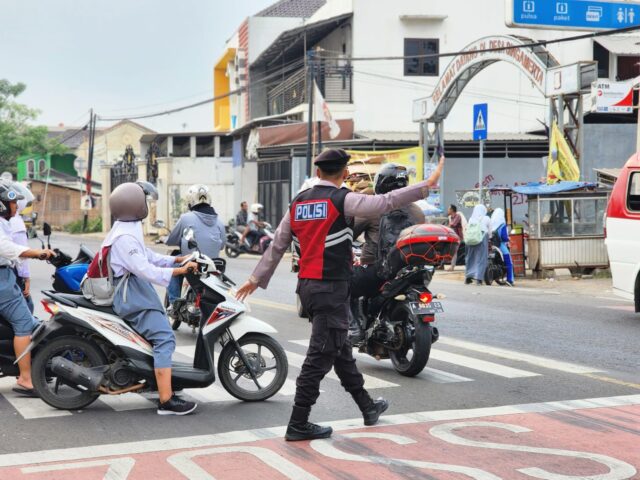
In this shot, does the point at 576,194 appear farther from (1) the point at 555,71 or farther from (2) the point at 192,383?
(2) the point at 192,383

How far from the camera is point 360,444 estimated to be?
6.44 metres

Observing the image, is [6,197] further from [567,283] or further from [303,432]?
[567,283]

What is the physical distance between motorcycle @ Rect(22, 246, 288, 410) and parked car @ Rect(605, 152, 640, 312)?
679 centimetres

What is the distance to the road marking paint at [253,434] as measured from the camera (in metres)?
6.22

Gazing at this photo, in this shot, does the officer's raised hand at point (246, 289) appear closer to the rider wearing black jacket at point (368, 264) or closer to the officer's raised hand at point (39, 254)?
the officer's raised hand at point (39, 254)

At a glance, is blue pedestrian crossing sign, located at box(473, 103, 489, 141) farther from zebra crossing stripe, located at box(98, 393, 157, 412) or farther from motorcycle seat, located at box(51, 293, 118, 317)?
motorcycle seat, located at box(51, 293, 118, 317)

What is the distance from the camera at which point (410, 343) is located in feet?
29.3

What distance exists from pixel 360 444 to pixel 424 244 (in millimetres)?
2446

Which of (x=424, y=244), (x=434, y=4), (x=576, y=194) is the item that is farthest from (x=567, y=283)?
(x=434, y=4)

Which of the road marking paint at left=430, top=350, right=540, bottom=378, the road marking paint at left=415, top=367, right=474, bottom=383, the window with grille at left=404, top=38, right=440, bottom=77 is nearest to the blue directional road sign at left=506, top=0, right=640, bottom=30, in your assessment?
the road marking paint at left=430, top=350, right=540, bottom=378

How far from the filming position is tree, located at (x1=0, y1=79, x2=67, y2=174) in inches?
3292

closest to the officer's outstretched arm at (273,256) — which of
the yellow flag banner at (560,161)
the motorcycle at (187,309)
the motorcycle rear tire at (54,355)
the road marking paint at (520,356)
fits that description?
the motorcycle rear tire at (54,355)

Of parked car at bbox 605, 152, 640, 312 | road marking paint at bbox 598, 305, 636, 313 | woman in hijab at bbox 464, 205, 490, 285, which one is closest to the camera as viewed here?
parked car at bbox 605, 152, 640, 312

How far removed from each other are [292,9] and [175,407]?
160ft
